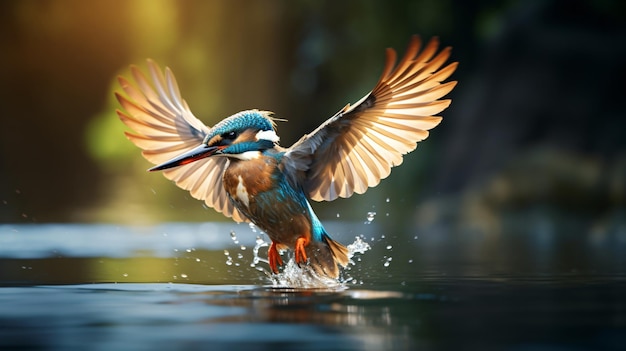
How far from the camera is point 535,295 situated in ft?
18.1

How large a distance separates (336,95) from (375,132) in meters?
16.1

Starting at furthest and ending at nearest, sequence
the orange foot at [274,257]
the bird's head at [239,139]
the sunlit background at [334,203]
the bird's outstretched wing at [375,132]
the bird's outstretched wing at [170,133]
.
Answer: the bird's outstretched wing at [170,133]
the orange foot at [274,257]
the bird's head at [239,139]
the bird's outstretched wing at [375,132]
the sunlit background at [334,203]

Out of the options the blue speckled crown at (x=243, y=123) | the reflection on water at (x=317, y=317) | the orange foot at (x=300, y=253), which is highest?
the blue speckled crown at (x=243, y=123)

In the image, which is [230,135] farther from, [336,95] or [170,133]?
[336,95]

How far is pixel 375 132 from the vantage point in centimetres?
638

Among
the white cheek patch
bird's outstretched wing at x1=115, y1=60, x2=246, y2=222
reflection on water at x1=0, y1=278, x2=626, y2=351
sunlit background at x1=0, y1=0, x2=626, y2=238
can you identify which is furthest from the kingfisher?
sunlit background at x1=0, y1=0, x2=626, y2=238

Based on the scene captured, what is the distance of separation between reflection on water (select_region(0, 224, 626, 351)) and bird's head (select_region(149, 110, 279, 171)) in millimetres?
736

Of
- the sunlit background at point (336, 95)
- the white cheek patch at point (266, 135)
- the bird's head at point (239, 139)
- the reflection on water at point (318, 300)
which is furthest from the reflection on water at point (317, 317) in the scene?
the sunlit background at point (336, 95)

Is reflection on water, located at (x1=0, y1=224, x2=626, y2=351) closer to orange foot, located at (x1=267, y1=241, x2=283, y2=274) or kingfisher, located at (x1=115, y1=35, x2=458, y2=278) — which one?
orange foot, located at (x1=267, y1=241, x2=283, y2=274)

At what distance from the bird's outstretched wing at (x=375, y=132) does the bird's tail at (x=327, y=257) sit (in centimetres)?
29

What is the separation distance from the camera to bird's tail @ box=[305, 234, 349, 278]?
21.5 feet

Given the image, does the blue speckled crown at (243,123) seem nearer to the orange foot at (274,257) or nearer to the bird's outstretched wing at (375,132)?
the bird's outstretched wing at (375,132)

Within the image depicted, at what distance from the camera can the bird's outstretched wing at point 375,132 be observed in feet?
19.7

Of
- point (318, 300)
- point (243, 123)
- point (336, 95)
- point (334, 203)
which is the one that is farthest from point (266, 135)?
point (336, 95)
